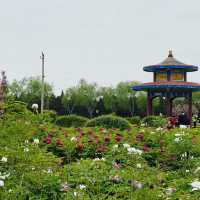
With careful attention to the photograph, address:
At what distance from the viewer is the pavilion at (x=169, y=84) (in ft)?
100

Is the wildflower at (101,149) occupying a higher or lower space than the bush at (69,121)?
higher

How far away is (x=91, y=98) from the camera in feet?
222

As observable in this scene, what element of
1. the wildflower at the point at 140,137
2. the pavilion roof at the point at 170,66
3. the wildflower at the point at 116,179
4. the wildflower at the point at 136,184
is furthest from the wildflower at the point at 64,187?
the pavilion roof at the point at 170,66

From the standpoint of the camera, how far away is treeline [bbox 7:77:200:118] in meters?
59.9

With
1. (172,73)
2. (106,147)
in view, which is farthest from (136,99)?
(106,147)

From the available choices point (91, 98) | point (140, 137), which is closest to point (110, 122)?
A: point (140, 137)

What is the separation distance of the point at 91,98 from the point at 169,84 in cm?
3788

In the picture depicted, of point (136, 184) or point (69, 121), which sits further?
point (69, 121)

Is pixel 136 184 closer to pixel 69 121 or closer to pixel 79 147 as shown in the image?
pixel 79 147

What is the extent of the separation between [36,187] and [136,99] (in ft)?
199

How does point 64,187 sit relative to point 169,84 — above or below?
below

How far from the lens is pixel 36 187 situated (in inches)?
223

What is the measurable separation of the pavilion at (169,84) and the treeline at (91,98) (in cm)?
2310

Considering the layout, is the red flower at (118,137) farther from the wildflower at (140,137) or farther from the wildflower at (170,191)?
the wildflower at (170,191)
